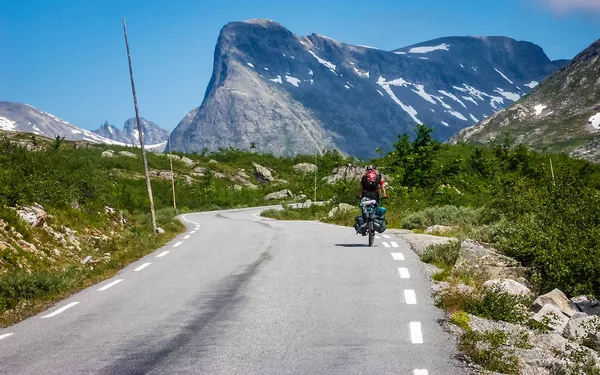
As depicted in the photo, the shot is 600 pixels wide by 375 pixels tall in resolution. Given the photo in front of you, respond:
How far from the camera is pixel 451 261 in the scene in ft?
37.8

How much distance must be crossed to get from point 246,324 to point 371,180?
361 inches

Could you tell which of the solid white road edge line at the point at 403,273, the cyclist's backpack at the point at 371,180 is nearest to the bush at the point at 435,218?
the cyclist's backpack at the point at 371,180

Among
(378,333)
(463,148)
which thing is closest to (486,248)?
(378,333)

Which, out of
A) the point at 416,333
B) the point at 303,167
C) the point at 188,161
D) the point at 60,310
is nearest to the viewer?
the point at 416,333

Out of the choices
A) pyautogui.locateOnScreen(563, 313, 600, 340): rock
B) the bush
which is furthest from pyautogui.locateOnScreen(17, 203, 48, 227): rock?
the bush

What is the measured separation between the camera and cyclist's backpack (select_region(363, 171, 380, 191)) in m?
Answer: 15.4

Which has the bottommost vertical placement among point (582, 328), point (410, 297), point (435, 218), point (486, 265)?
point (582, 328)

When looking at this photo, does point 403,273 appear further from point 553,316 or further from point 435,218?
point 435,218

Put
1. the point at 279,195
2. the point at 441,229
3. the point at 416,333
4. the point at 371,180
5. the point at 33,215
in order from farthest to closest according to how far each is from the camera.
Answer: the point at 279,195
the point at 441,229
the point at 371,180
the point at 33,215
the point at 416,333

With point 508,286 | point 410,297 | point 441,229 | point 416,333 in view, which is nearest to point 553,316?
point 508,286

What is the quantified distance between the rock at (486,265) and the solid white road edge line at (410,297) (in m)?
1.84

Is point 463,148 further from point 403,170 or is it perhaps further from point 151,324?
point 151,324

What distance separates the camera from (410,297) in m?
8.23

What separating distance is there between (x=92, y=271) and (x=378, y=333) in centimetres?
768
